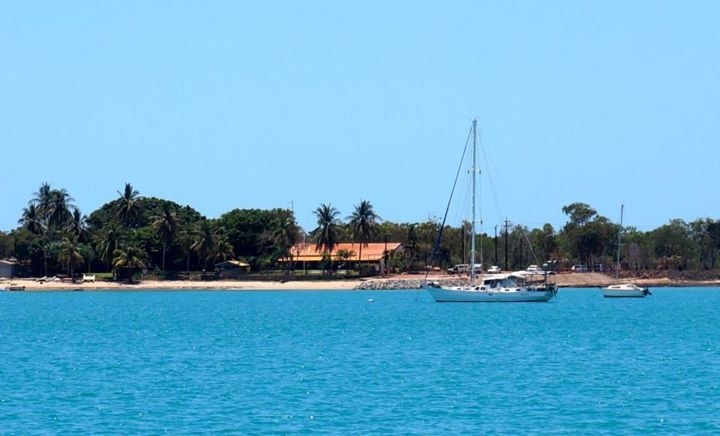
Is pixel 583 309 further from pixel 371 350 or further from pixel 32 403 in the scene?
pixel 32 403

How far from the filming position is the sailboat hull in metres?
101

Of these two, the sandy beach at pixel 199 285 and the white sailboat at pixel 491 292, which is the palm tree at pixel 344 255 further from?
the white sailboat at pixel 491 292

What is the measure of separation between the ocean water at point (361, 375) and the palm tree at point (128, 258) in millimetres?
54605

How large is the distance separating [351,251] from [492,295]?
55.4 meters

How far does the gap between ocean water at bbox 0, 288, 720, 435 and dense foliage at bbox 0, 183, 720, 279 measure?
59.9 meters

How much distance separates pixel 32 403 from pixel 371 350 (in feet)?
67.3

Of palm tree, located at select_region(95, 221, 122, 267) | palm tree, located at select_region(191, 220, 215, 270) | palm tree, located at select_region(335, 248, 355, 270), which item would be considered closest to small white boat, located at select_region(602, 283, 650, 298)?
palm tree, located at select_region(335, 248, 355, 270)

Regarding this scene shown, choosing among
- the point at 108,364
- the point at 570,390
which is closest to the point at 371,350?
the point at 108,364

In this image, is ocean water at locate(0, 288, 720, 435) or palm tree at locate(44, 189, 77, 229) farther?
palm tree at locate(44, 189, 77, 229)

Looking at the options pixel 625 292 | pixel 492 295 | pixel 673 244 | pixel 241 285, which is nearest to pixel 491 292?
pixel 492 295

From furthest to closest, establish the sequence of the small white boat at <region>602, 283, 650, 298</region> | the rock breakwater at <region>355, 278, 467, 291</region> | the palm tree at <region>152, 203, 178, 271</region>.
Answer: the palm tree at <region>152, 203, 178, 271</region>
the rock breakwater at <region>355, 278, 467, 291</region>
the small white boat at <region>602, 283, 650, 298</region>

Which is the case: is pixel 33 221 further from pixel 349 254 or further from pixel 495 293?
pixel 495 293

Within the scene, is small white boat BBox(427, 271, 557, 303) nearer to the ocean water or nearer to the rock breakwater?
the ocean water

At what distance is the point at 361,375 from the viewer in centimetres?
4344
